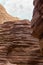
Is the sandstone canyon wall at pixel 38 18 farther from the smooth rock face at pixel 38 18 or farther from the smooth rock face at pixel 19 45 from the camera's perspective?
the smooth rock face at pixel 19 45

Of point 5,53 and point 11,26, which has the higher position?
point 11,26

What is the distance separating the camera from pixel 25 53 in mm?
29312

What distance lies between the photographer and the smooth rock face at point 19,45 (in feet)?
92.0

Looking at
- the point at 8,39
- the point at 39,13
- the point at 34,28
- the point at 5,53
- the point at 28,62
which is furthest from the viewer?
the point at 8,39

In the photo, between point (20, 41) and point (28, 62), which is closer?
point (28, 62)

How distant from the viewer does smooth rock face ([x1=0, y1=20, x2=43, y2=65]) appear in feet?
92.0

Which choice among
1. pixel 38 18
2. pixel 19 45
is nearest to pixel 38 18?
pixel 38 18

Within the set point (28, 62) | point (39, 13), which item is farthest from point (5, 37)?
point (39, 13)

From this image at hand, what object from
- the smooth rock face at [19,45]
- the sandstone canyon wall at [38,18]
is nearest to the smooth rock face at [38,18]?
the sandstone canyon wall at [38,18]

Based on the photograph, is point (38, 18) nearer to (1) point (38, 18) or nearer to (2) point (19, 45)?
(1) point (38, 18)

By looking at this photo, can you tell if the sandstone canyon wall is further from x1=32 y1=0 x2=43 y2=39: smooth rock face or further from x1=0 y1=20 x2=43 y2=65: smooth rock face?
x1=0 y1=20 x2=43 y2=65: smooth rock face

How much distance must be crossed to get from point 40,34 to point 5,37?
45.2ft

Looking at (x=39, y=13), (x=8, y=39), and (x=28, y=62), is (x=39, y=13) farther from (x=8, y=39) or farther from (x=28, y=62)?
(x=8, y=39)

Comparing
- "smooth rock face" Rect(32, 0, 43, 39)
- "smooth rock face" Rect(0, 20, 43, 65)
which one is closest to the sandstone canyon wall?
"smooth rock face" Rect(32, 0, 43, 39)
